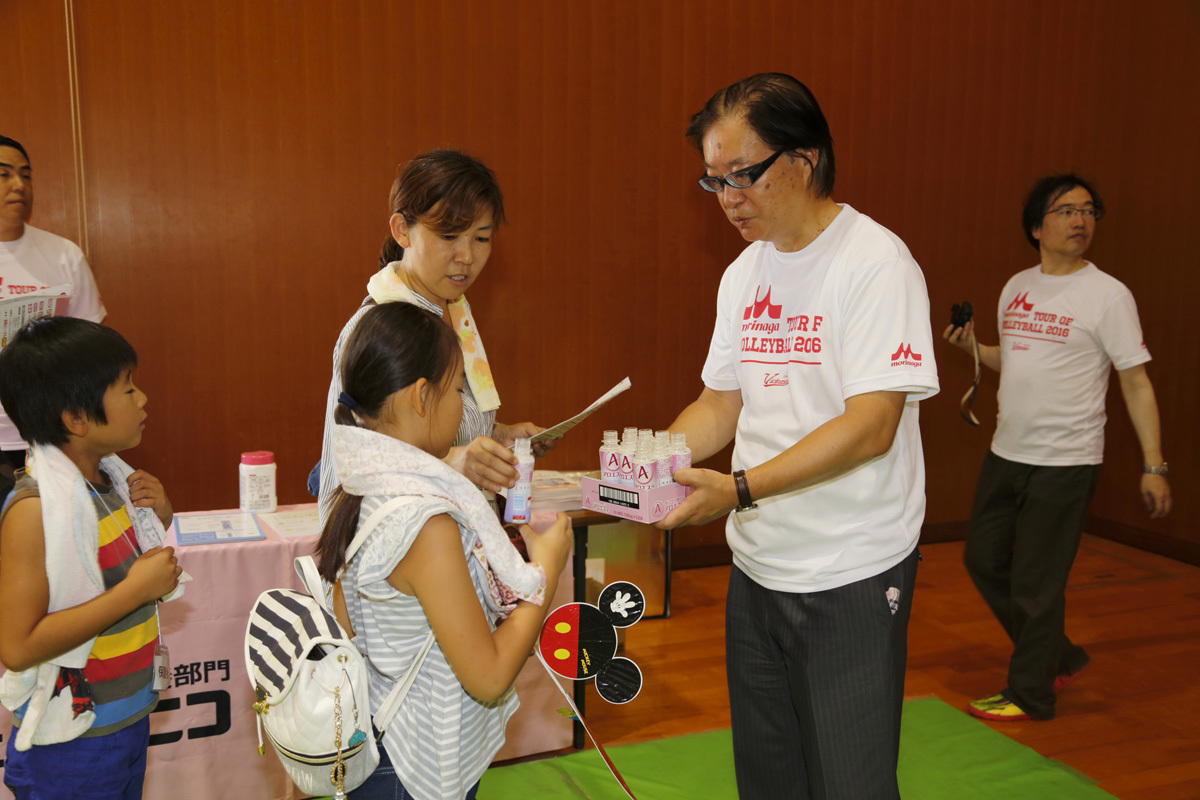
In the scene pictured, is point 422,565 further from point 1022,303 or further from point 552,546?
point 1022,303

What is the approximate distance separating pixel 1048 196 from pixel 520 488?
2763 millimetres

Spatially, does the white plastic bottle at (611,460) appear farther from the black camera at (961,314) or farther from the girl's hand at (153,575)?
the black camera at (961,314)

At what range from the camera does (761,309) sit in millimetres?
1758

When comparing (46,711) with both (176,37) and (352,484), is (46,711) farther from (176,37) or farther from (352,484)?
(176,37)

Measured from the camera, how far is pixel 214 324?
4.03 metres

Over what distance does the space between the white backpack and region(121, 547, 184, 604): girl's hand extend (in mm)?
378

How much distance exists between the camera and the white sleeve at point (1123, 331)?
3273 millimetres

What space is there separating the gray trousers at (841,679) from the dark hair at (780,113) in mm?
756

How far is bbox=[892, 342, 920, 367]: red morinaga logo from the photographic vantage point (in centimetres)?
154

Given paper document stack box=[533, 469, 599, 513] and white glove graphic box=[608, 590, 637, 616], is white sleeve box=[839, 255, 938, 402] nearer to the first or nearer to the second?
white glove graphic box=[608, 590, 637, 616]

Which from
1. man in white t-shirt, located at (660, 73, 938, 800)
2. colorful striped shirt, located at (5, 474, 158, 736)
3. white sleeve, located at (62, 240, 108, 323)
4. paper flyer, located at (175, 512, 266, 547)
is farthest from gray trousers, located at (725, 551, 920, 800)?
white sleeve, located at (62, 240, 108, 323)

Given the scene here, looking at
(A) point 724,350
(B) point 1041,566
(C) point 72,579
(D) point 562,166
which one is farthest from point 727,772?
(D) point 562,166

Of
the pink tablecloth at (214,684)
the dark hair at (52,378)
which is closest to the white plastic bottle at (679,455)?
the dark hair at (52,378)

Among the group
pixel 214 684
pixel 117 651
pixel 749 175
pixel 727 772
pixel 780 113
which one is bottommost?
pixel 727 772
